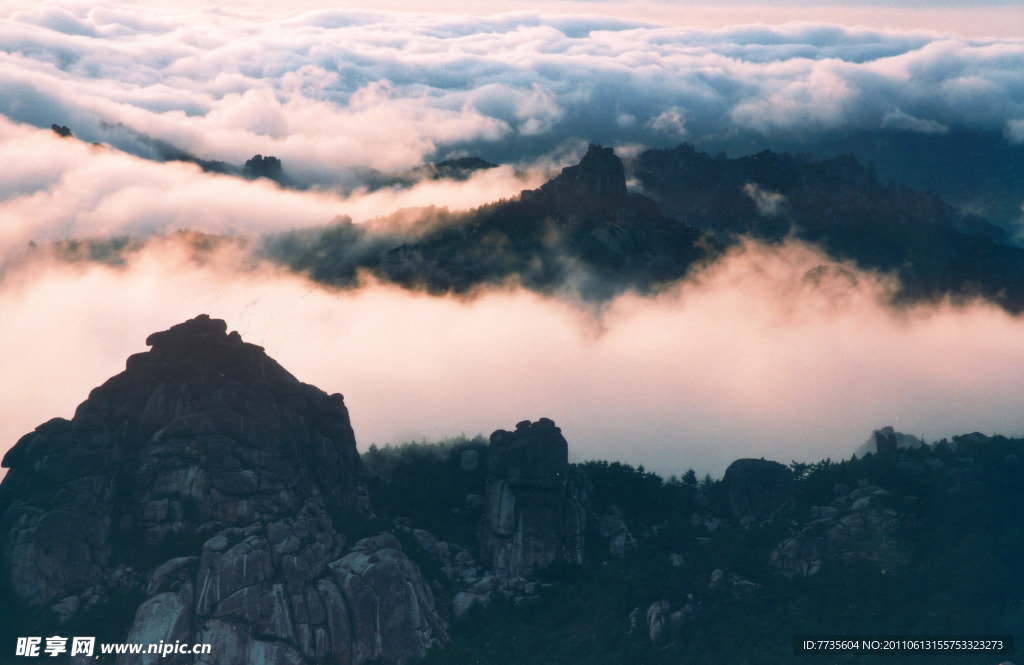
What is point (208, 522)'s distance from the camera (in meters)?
165

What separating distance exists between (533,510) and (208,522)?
46.9 metres

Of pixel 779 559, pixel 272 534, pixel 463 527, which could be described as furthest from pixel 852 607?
A: pixel 272 534

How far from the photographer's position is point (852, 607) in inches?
6491

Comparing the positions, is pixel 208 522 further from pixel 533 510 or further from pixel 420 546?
pixel 533 510

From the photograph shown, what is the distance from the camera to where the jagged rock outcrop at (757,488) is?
187 m

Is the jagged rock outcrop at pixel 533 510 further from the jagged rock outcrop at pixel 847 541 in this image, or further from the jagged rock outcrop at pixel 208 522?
the jagged rock outcrop at pixel 847 541

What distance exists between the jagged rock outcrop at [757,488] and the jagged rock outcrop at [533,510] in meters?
23.0

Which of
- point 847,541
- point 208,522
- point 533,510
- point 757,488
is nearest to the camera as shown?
point 208,522

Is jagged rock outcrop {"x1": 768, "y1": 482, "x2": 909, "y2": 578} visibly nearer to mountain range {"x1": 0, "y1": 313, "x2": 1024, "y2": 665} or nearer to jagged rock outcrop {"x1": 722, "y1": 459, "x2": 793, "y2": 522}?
mountain range {"x1": 0, "y1": 313, "x2": 1024, "y2": 665}

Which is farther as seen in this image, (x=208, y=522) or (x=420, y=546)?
(x=420, y=546)

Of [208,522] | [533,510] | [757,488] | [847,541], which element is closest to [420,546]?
[533,510]

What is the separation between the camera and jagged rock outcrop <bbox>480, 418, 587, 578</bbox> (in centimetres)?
18362

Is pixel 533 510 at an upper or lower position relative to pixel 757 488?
lower

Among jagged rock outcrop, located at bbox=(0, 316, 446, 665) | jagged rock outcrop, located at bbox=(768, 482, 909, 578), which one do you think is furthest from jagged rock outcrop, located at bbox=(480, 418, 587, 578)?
jagged rock outcrop, located at bbox=(768, 482, 909, 578)
